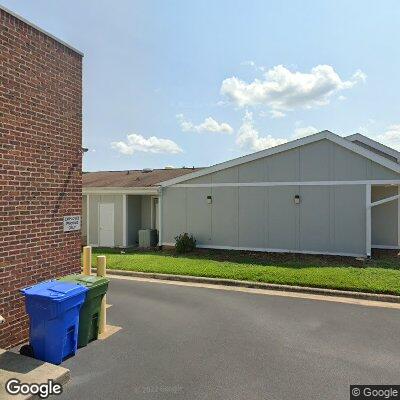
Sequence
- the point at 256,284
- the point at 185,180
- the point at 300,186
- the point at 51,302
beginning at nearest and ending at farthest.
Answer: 1. the point at 51,302
2. the point at 256,284
3. the point at 300,186
4. the point at 185,180

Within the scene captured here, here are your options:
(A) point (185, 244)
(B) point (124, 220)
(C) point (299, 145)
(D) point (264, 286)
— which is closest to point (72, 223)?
(D) point (264, 286)

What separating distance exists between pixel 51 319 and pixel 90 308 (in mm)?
830

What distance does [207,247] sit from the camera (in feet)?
50.2

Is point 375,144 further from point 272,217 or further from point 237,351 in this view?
point 237,351

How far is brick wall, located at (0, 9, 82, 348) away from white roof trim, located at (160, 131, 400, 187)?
28.3 ft

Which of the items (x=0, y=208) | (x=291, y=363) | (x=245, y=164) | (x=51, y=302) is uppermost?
(x=245, y=164)

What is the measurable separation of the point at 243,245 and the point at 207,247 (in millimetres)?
1691

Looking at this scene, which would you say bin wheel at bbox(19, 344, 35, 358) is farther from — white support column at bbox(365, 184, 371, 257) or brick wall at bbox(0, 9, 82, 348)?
white support column at bbox(365, 184, 371, 257)

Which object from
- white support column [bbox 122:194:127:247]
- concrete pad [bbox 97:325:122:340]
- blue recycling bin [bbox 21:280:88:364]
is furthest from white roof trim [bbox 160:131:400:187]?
blue recycling bin [bbox 21:280:88:364]

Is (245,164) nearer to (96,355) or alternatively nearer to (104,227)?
(104,227)

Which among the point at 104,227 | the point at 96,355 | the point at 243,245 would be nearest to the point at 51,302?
the point at 96,355

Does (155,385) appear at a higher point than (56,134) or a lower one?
lower
